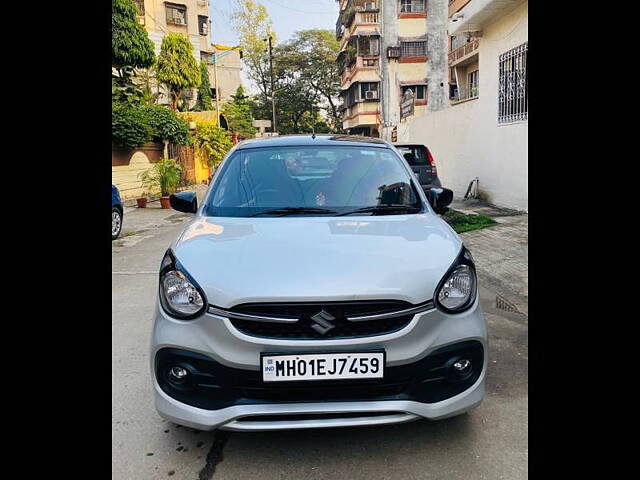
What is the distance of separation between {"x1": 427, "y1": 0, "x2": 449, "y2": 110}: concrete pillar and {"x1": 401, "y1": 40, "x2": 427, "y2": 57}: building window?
0.34m

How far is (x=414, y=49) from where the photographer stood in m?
35.0

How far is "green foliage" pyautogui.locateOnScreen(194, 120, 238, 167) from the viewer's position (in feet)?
74.1

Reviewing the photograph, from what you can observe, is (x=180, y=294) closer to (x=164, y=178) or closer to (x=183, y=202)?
(x=183, y=202)

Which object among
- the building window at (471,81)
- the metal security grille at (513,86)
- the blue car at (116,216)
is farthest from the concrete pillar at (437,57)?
the blue car at (116,216)

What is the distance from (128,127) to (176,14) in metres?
24.1

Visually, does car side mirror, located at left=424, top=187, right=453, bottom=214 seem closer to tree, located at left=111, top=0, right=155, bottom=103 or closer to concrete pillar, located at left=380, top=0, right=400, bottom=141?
tree, located at left=111, top=0, right=155, bottom=103

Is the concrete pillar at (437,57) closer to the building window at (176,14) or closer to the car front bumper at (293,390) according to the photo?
the building window at (176,14)

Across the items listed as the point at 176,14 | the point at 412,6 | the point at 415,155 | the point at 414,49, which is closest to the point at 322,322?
the point at 415,155

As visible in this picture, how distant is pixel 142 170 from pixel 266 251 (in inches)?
611

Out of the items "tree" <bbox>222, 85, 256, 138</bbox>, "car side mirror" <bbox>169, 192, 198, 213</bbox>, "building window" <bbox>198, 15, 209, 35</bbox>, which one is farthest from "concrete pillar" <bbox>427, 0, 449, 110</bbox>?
"car side mirror" <bbox>169, 192, 198, 213</bbox>
